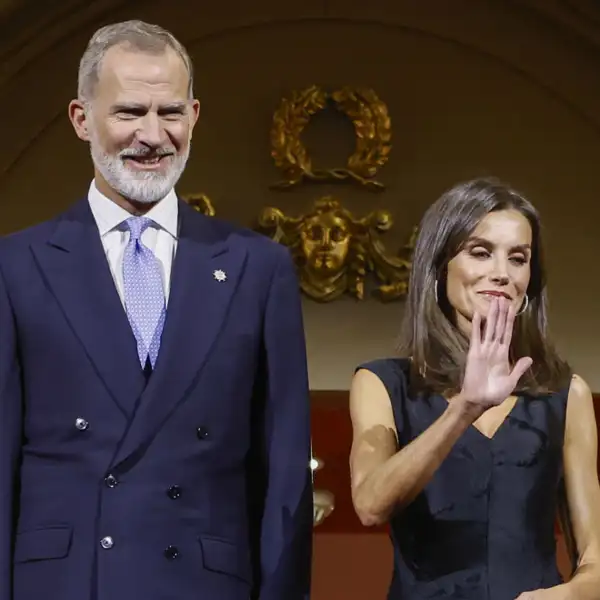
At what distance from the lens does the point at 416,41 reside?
327 cm

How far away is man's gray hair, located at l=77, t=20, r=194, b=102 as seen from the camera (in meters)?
1.49

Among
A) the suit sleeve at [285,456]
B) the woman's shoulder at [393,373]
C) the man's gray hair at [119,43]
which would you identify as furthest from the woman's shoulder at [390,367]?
the man's gray hair at [119,43]

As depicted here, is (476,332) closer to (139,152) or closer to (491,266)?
(491,266)

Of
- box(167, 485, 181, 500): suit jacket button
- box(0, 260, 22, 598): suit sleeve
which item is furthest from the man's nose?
box(167, 485, 181, 500): suit jacket button

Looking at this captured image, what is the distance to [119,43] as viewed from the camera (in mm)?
1489

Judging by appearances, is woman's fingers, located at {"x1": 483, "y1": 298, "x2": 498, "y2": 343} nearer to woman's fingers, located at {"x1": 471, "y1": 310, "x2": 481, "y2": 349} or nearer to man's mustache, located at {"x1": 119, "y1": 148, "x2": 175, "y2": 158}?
woman's fingers, located at {"x1": 471, "y1": 310, "x2": 481, "y2": 349}

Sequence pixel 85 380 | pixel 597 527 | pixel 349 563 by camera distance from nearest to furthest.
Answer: pixel 85 380, pixel 597 527, pixel 349 563

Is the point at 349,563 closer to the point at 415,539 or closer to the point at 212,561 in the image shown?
the point at 415,539

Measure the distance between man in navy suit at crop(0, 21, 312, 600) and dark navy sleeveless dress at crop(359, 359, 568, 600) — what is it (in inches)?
6.9

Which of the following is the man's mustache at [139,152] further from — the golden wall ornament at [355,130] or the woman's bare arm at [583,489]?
the golden wall ornament at [355,130]

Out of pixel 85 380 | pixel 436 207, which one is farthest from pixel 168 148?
pixel 436 207

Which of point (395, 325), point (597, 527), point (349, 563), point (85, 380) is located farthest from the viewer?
point (395, 325)

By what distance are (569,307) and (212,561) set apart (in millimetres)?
1995

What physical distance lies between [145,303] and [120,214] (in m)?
0.11
